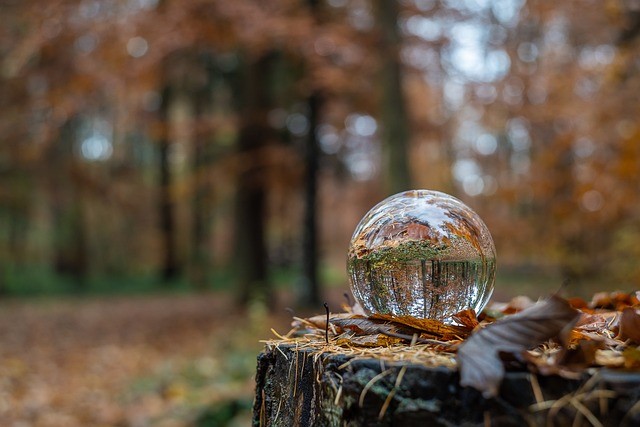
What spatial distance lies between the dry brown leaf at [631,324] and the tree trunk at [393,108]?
6.57m

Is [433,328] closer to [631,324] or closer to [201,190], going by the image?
[631,324]

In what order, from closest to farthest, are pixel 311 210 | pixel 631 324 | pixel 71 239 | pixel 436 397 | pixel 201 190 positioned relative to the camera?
pixel 436 397, pixel 631 324, pixel 311 210, pixel 201 190, pixel 71 239

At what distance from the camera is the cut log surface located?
1.08 metres

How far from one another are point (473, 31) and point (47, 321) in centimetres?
1078

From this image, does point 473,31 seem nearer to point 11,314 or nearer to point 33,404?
point 33,404

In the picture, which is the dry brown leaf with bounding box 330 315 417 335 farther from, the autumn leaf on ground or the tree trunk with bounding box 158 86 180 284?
the tree trunk with bounding box 158 86 180 284

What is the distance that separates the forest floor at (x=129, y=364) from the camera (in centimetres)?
574

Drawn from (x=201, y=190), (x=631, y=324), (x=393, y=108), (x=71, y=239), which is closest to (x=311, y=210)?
(x=393, y=108)

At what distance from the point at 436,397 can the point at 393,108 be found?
739 centimetres

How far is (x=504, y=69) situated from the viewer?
39.2 feet

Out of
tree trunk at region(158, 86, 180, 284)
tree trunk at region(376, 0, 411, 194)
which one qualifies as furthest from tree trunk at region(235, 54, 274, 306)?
tree trunk at region(158, 86, 180, 284)

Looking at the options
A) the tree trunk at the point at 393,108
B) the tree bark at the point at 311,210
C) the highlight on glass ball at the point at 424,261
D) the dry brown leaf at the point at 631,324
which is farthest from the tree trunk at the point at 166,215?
the dry brown leaf at the point at 631,324

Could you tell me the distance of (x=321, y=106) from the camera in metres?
12.9

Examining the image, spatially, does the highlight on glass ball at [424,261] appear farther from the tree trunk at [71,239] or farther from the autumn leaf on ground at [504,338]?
the tree trunk at [71,239]
